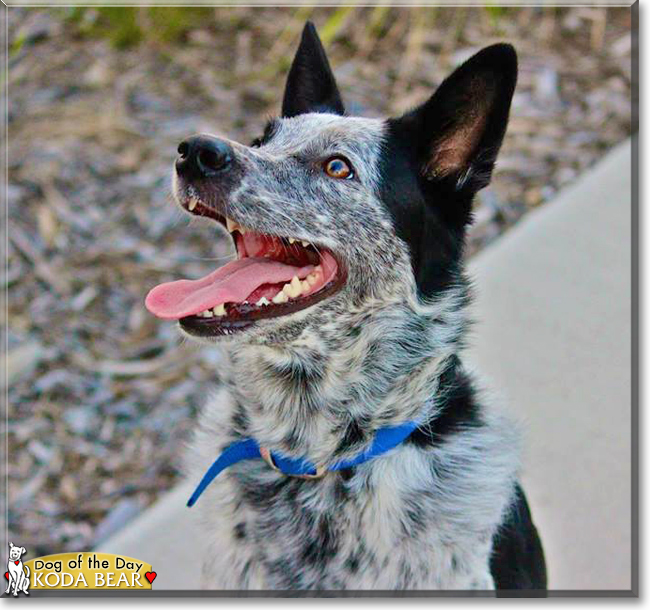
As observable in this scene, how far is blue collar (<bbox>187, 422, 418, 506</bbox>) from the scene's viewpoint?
2.36 metres

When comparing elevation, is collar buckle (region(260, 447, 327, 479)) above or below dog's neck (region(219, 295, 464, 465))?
below

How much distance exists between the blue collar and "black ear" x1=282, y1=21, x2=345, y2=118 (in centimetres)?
98

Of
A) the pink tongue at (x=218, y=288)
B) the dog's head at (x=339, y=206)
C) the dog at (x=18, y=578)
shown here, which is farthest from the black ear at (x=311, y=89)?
the dog at (x=18, y=578)

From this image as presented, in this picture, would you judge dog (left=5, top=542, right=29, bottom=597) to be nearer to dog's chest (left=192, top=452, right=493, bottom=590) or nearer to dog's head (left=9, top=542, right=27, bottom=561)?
dog's head (left=9, top=542, right=27, bottom=561)

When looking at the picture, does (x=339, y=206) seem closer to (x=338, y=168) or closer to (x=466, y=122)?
(x=338, y=168)

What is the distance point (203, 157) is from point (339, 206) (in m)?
0.39

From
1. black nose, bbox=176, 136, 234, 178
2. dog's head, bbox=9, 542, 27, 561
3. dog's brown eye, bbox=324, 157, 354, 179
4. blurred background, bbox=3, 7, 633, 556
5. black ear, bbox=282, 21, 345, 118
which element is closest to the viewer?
black nose, bbox=176, 136, 234, 178

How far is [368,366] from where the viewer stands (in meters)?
2.37

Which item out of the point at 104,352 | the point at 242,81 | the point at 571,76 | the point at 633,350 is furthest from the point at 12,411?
the point at 571,76

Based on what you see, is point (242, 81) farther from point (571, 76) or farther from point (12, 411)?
point (12, 411)

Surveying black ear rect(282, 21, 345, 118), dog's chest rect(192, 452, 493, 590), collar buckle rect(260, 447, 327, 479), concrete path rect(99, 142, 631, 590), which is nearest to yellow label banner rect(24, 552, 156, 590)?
concrete path rect(99, 142, 631, 590)

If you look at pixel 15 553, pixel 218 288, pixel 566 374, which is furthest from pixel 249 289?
pixel 566 374

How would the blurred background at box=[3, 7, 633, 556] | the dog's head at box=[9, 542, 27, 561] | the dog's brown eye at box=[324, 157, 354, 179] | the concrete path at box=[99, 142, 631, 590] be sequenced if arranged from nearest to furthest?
the dog's brown eye at box=[324, 157, 354, 179]
the dog's head at box=[9, 542, 27, 561]
the concrete path at box=[99, 142, 631, 590]
the blurred background at box=[3, 7, 633, 556]

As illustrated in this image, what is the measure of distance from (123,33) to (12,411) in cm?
222
